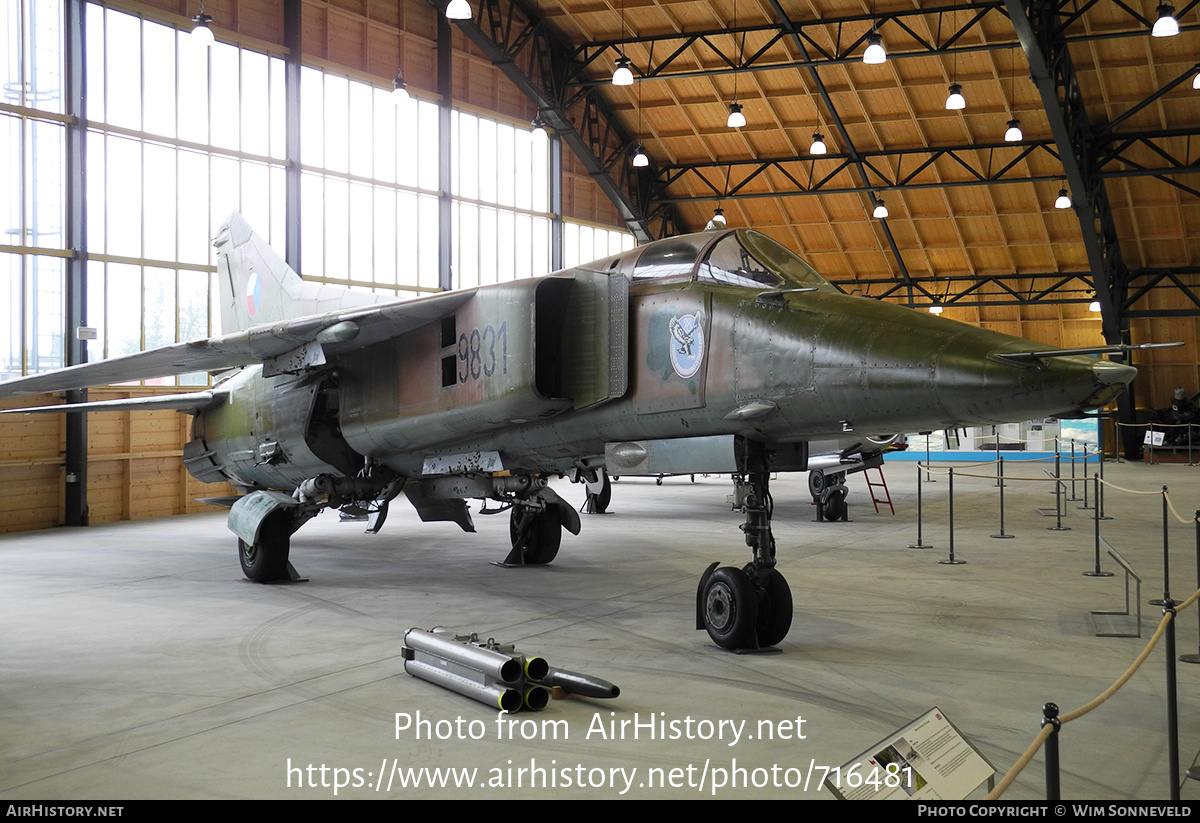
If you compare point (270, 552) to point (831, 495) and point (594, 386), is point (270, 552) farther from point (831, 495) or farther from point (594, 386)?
point (831, 495)

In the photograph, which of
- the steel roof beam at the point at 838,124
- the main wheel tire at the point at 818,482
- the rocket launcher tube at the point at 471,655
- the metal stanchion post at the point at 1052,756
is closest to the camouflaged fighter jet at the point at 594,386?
the rocket launcher tube at the point at 471,655

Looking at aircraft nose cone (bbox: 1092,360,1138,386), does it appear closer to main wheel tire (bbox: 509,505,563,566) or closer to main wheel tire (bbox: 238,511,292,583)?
main wheel tire (bbox: 509,505,563,566)

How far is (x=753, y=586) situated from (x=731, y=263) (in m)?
2.38

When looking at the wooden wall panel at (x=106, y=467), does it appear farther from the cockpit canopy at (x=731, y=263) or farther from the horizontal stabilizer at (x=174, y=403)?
the cockpit canopy at (x=731, y=263)

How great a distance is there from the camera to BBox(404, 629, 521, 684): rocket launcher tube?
5.54 m

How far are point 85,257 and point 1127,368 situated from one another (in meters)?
16.7

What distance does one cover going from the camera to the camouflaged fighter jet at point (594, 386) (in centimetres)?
607

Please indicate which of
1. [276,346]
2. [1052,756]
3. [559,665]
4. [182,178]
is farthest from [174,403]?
[1052,756]

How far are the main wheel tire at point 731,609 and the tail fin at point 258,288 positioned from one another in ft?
19.0

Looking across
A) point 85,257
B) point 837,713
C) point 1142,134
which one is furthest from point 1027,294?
point 837,713

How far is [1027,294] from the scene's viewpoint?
3466 centimetres

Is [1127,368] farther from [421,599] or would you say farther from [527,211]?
[527,211]

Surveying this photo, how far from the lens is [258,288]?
1251cm

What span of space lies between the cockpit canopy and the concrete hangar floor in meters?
2.72
